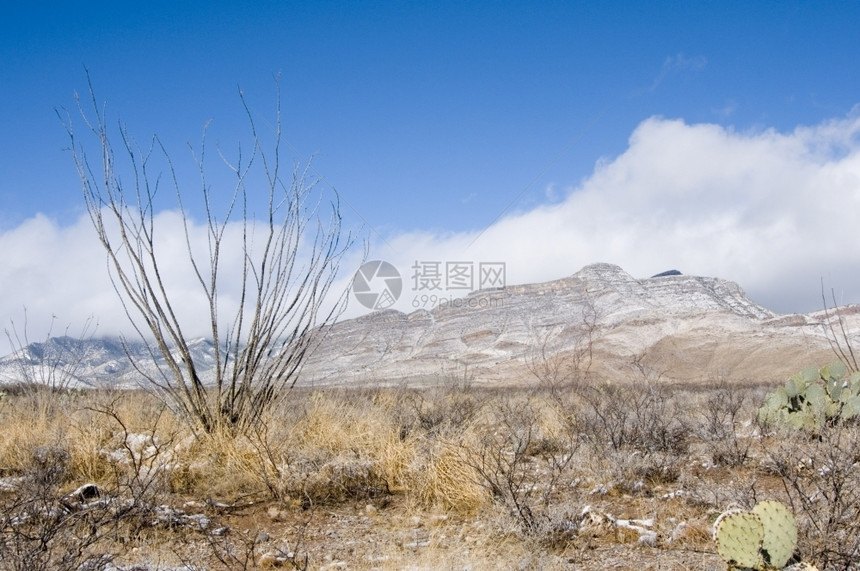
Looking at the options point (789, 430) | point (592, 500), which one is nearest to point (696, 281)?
point (789, 430)

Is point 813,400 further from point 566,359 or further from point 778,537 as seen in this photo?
point 566,359

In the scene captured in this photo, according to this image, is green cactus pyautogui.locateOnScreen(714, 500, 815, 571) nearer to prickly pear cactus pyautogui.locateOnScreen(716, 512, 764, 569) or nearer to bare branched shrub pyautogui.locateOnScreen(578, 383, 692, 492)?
prickly pear cactus pyautogui.locateOnScreen(716, 512, 764, 569)

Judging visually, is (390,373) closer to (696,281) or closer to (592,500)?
(696,281)

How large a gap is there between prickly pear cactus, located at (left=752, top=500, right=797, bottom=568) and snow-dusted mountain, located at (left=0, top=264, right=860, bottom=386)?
104 ft

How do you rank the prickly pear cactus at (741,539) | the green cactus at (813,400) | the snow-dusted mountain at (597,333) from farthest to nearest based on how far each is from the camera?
the snow-dusted mountain at (597,333), the green cactus at (813,400), the prickly pear cactus at (741,539)

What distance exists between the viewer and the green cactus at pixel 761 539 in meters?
2.82

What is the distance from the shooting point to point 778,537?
112 inches

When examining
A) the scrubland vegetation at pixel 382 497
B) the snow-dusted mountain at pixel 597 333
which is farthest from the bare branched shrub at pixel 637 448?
the snow-dusted mountain at pixel 597 333

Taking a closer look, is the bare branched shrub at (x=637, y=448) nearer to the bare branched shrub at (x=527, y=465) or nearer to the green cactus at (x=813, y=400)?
the bare branched shrub at (x=527, y=465)

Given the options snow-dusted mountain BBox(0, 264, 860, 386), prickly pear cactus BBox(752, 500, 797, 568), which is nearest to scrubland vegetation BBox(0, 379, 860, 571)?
prickly pear cactus BBox(752, 500, 797, 568)

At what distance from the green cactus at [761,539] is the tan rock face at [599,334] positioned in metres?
33.1

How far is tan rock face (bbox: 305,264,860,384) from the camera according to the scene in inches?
1761

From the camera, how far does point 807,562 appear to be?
2898 mm

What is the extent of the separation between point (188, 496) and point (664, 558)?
348 cm
